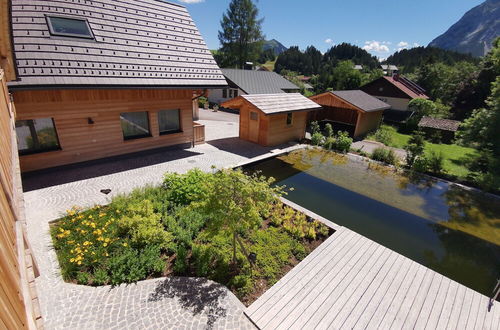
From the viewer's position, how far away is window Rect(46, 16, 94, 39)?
9.29m

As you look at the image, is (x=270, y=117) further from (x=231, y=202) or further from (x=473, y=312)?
(x=473, y=312)

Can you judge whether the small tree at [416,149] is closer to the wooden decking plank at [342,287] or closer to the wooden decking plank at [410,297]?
the wooden decking plank at [342,287]

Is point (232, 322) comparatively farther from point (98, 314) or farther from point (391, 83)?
point (391, 83)

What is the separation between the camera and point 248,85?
1064 inches

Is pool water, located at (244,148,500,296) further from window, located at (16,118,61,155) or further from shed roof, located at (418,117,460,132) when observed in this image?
shed roof, located at (418,117,460,132)

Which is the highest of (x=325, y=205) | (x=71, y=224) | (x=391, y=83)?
(x=391, y=83)

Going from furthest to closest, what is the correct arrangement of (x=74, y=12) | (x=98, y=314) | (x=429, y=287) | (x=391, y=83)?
(x=391, y=83), (x=74, y=12), (x=429, y=287), (x=98, y=314)

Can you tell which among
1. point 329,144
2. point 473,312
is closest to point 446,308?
point 473,312

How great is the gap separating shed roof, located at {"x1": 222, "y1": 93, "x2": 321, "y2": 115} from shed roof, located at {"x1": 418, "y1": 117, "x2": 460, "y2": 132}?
14299 mm

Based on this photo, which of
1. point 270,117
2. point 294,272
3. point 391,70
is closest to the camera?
point 294,272

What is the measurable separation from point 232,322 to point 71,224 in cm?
505

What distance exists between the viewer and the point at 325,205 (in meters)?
9.32

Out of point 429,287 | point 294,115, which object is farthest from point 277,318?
point 294,115

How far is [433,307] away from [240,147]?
440 inches
